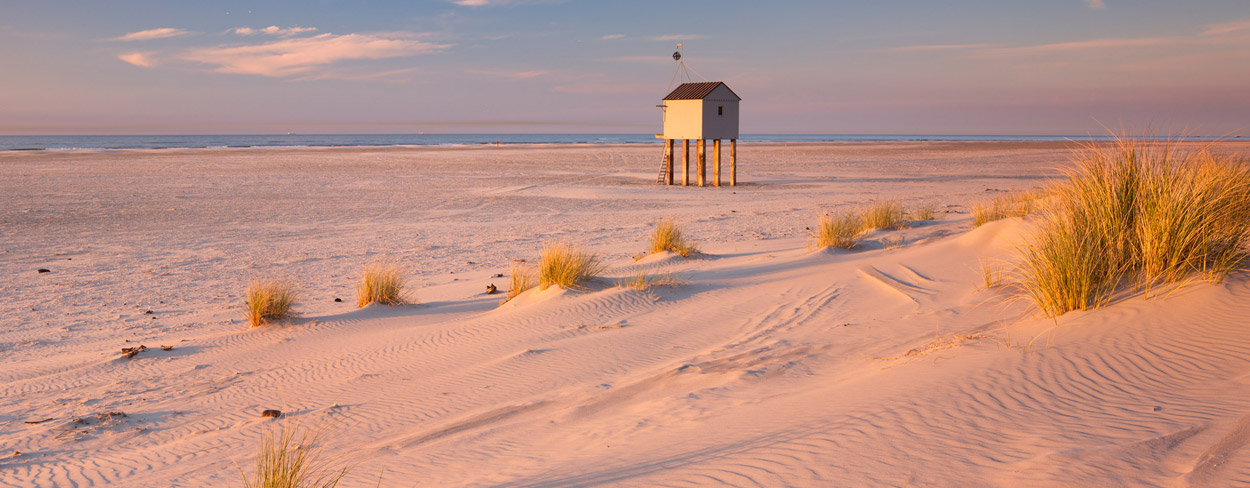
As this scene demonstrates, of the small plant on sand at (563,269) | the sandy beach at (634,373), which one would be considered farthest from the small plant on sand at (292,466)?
the small plant on sand at (563,269)

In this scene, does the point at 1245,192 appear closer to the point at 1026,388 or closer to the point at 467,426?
the point at 1026,388

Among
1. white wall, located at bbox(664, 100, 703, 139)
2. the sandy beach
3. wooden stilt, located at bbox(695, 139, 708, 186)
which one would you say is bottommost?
the sandy beach

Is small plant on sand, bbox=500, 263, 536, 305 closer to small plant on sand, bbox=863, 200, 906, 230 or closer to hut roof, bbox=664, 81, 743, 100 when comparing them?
small plant on sand, bbox=863, 200, 906, 230

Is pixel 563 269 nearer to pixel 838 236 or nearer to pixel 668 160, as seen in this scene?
pixel 838 236

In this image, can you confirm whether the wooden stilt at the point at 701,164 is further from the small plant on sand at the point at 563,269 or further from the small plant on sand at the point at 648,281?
the small plant on sand at the point at 563,269

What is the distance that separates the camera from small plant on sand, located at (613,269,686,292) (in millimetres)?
7945

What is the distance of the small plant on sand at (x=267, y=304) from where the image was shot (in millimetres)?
7055

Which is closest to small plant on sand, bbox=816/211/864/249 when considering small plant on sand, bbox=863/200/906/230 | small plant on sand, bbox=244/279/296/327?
small plant on sand, bbox=863/200/906/230

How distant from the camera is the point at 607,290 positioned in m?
7.86

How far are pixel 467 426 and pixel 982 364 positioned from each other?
3.06 meters

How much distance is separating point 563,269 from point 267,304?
2844mm

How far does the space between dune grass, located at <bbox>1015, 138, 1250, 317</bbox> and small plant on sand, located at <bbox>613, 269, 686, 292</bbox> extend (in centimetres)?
334

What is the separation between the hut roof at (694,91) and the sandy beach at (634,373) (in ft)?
46.1

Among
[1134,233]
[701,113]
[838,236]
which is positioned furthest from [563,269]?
[701,113]
